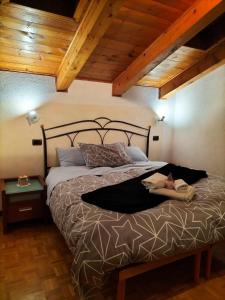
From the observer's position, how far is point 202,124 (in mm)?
3734

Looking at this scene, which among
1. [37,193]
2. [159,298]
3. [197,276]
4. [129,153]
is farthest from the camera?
[129,153]

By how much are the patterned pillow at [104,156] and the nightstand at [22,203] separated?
67 centimetres

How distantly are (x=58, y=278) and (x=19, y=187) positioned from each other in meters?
1.23

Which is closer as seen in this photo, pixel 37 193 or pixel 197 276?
pixel 197 276

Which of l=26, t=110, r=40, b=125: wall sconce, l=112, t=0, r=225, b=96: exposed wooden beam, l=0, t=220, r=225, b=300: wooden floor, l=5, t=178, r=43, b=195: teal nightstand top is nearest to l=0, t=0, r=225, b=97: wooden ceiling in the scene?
l=112, t=0, r=225, b=96: exposed wooden beam

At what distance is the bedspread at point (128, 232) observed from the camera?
136 centimetres

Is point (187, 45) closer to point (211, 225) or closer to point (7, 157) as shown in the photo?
point (211, 225)

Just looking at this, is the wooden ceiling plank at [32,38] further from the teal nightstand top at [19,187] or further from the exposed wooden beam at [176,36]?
the teal nightstand top at [19,187]

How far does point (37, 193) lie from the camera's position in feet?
8.52

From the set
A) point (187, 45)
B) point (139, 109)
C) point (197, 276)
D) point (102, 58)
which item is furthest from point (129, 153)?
point (197, 276)

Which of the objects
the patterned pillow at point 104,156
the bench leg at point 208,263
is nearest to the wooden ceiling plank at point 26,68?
the patterned pillow at point 104,156

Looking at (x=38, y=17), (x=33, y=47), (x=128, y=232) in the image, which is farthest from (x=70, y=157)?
(x=128, y=232)

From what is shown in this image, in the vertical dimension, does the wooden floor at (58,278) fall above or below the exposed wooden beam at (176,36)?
below

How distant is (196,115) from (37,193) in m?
2.85
